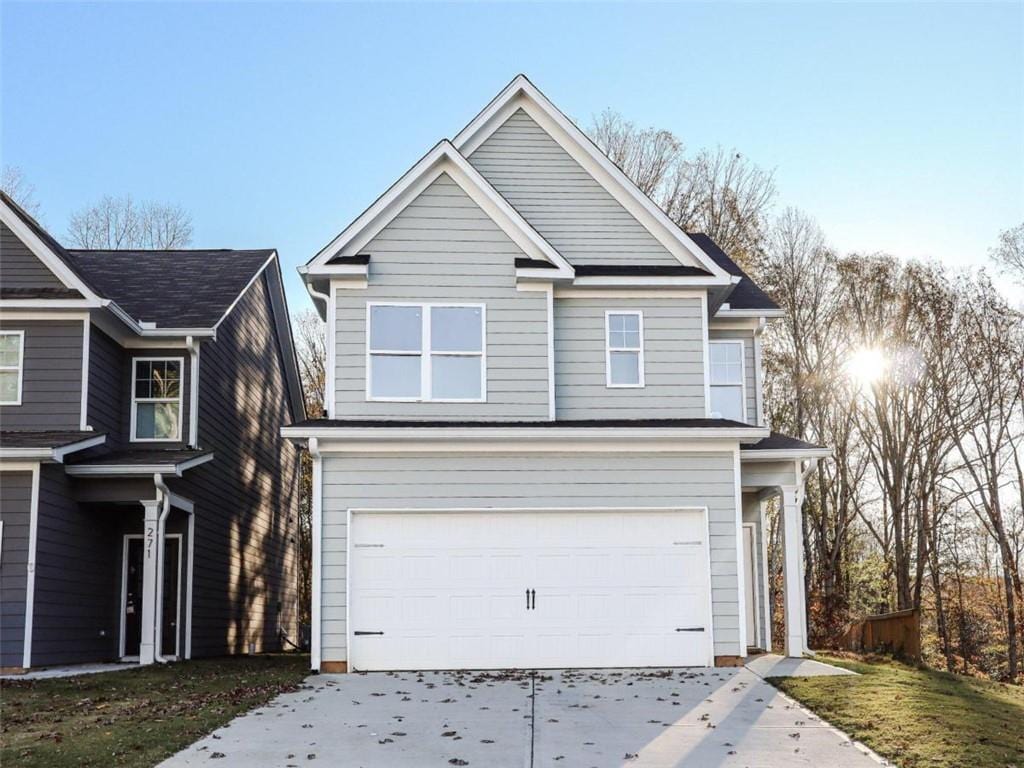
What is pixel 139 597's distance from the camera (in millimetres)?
19891

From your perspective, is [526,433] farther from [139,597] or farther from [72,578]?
[139,597]

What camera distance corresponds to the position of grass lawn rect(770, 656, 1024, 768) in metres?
10.0

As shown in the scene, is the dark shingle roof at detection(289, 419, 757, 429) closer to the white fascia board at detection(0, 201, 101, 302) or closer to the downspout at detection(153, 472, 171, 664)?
the downspout at detection(153, 472, 171, 664)

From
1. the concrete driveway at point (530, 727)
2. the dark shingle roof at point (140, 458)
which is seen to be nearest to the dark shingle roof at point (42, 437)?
the dark shingle roof at point (140, 458)

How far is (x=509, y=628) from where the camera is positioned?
16062 mm

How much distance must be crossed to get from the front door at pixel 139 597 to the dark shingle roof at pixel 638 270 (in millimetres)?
9001

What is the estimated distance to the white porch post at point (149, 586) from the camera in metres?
18.2

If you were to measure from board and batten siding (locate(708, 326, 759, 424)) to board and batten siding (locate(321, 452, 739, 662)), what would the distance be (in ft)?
12.2

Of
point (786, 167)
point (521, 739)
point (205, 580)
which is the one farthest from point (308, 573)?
point (521, 739)

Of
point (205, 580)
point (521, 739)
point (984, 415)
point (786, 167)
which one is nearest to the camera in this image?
point (521, 739)

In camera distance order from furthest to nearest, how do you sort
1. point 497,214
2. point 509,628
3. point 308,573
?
point 308,573, point 497,214, point 509,628

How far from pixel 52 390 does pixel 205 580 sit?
5.17 meters

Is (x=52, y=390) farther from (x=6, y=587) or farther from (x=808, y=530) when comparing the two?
(x=808, y=530)

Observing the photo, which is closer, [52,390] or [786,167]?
[52,390]
